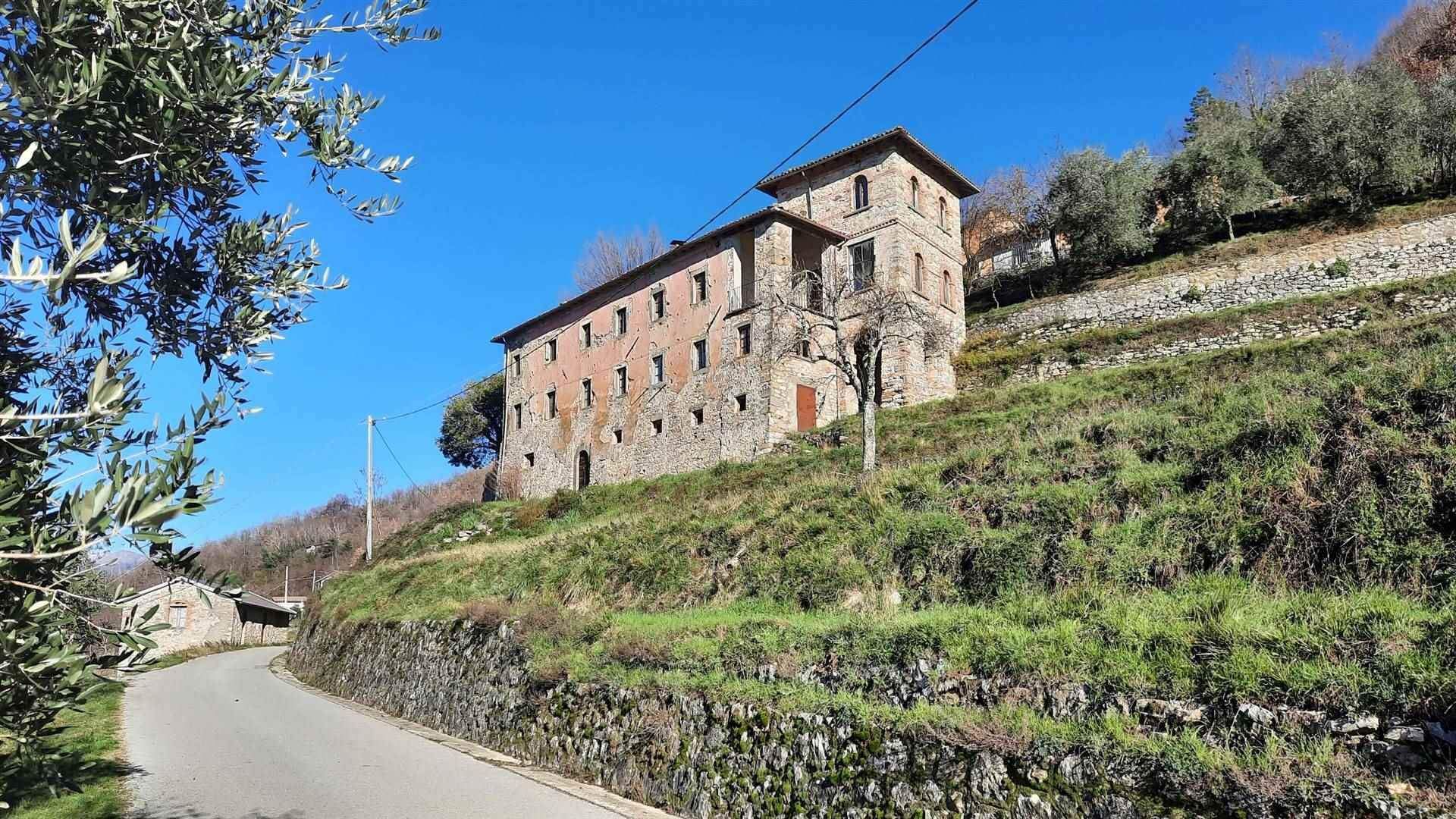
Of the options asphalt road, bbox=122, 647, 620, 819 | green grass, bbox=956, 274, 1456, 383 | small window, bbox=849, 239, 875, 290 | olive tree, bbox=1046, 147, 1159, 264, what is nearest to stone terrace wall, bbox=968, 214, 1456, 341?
green grass, bbox=956, 274, 1456, 383

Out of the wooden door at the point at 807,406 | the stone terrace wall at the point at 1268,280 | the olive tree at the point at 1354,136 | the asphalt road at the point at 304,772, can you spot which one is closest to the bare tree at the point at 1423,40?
A: the olive tree at the point at 1354,136

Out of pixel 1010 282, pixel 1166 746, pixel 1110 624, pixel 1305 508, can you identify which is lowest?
pixel 1166 746

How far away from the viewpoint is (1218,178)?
3559 centimetres

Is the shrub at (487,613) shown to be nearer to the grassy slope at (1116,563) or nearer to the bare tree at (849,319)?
the grassy slope at (1116,563)

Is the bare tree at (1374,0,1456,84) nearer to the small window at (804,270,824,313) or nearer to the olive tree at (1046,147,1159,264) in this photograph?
the olive tree at (1046,147,1159,264)

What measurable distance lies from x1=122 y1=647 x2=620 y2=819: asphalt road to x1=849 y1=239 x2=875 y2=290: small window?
24.1 metres

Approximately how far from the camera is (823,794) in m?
7.68

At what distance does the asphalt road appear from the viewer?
9531 millimetres

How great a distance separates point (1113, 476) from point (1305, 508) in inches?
114

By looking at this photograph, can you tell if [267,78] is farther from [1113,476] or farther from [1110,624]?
[1113,476]

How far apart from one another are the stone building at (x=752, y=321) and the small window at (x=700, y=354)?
5cm

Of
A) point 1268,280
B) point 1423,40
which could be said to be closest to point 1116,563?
point 1268,280

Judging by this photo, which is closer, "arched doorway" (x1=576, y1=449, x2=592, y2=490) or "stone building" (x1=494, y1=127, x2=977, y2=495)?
"stone building" (x1=494, y1=127, x2=977, y2=495)

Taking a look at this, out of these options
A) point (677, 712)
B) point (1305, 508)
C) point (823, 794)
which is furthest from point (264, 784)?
point (1305, 508)
